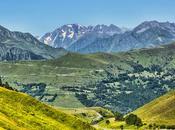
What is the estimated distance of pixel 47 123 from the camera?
158m

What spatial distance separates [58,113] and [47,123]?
34.2 meters

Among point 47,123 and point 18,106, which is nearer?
point 47,123

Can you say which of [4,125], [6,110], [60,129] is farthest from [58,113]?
[4,125]

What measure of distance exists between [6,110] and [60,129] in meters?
23.9

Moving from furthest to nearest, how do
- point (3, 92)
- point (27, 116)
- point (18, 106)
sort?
point (3, 92) → point (18, 106) → point (27, 116)

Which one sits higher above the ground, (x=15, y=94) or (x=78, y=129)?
(x=15, y=94)

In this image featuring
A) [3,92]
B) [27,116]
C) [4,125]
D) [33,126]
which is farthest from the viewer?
[3,92]

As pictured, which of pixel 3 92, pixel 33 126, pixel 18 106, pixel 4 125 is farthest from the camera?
pixel 3 92

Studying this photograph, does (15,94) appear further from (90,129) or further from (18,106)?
(90,129)

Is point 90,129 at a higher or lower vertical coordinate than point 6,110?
lower

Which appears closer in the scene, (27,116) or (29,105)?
(27,116)

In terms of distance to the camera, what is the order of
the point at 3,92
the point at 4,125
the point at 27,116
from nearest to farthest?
the point at 4,125 < the point at 27,116 < the point at 3,92

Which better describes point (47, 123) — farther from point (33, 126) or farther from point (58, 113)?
point (58, 113)

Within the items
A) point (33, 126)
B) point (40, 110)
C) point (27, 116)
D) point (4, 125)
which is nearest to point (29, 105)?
point (40, 110)
